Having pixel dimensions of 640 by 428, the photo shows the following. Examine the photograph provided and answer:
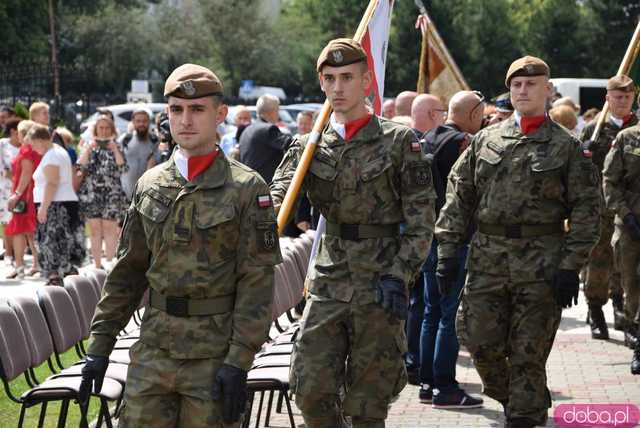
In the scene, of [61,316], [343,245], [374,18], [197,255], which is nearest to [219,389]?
[197,255]

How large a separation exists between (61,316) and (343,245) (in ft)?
7.07

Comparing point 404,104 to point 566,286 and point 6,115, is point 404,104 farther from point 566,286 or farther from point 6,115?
point 6,115

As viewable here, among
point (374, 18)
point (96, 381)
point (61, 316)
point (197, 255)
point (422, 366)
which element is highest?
point (374, 18)

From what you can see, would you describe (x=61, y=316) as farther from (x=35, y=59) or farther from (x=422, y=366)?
(x=35, y=59)

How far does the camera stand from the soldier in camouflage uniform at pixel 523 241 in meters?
7.17

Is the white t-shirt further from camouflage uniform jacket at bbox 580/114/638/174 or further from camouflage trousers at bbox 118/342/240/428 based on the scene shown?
camouflage trousers at bbox 118/342/240/428

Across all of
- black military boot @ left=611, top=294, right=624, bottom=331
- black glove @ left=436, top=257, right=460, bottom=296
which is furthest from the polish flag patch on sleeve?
black military boot @ left=611, top=294, right=624, bottom=331

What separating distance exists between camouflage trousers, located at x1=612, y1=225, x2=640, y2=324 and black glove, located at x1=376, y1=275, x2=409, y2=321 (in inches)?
184

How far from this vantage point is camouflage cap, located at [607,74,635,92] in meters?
10.9

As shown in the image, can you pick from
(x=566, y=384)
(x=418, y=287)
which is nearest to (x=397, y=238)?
(x=418, y=287)

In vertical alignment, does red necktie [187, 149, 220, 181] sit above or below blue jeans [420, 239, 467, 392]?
above

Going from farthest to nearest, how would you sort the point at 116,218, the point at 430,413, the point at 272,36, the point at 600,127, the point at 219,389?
1. the point at 272,36
2. the point at 116,218
3. the point at 600,127
4. the point at 430,413
5. the point at 219,389

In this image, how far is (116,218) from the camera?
15812mm

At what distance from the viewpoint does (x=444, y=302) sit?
8.80 m
